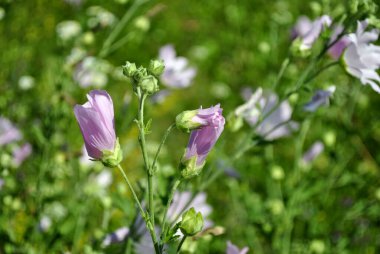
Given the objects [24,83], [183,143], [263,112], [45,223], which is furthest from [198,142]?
[183,143]

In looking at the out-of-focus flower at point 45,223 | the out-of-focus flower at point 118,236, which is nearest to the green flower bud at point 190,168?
the out-of-focus flower at point 118,236

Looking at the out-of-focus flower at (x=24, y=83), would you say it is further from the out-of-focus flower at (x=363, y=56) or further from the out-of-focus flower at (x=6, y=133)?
the out-of-focus flower at (x=363, y=56)

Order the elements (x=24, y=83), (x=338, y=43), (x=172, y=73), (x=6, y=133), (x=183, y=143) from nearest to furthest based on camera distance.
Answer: (x=338, y=43), (x=6, y=133), (x=172, y=73), (x=24, y=83), (x=183, y=143)

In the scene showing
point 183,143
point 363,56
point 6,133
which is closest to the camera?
point 363,56

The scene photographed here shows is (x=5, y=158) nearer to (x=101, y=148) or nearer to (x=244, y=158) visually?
(x=101, y=148)

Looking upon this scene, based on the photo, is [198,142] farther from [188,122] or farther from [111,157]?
[111,157]

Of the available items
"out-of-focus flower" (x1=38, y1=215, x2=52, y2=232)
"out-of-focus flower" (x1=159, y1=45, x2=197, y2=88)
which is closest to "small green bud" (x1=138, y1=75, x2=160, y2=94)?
"out-of-focus flower" (x1=38, y1=215, x2=52, y2=232)

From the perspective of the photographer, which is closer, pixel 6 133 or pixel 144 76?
pixel 144 76

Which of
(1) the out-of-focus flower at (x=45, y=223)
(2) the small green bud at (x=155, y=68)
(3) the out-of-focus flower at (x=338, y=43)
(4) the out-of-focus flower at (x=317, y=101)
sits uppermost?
(2) the small green bud at (x=155, y=68)
